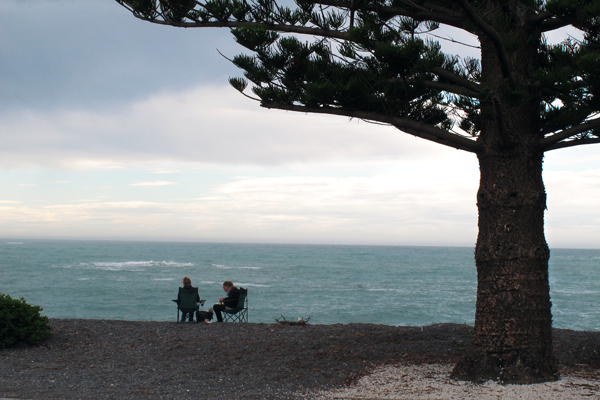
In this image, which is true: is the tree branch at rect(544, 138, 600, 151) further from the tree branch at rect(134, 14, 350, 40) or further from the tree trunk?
the tree branch at rect(134, 14, 350, 40)

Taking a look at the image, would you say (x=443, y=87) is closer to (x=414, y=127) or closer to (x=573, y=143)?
(x=414, y=127)

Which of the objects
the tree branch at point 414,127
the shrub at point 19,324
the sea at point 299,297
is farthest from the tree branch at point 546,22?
the sea at point 299,297

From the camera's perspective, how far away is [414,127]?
4.97 m

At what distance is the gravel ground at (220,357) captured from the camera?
14.4 ft

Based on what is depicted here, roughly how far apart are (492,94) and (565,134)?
79cm

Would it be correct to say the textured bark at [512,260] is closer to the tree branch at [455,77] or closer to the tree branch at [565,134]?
the tree branch at [565,134]

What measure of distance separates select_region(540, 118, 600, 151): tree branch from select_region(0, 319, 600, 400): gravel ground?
239 centimetres

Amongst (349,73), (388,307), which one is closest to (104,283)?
(388,307)

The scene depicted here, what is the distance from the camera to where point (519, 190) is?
4531mm

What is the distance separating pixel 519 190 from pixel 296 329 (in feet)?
13.5

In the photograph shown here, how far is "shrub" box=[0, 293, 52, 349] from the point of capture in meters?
6.04

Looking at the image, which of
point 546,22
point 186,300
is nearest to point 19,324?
Answer: point 186,300

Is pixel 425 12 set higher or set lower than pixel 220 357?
higher

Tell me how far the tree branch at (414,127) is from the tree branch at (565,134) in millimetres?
648
